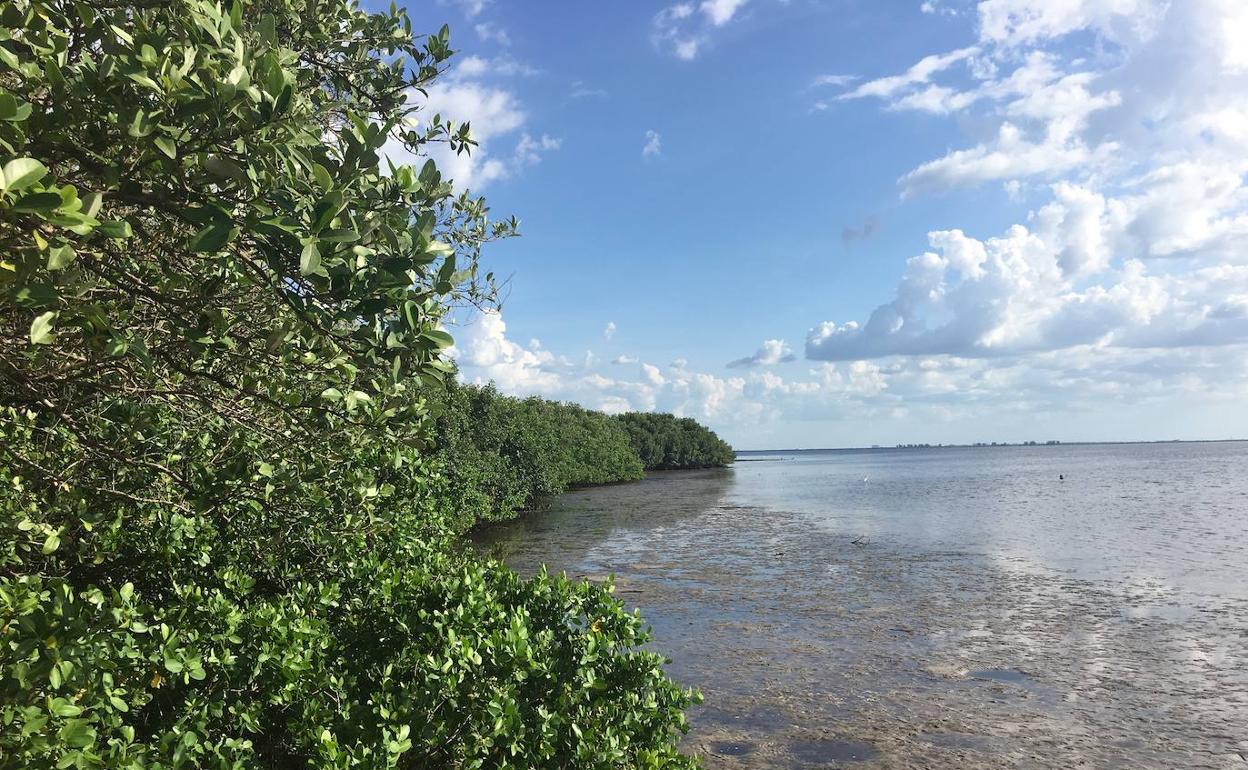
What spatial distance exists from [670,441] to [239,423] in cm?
7762

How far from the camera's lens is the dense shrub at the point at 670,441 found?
79.2 m

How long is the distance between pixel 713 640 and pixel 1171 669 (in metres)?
6.61

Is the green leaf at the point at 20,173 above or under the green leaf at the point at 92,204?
under

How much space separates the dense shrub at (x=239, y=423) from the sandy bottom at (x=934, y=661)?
13.7ft

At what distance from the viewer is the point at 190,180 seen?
2916 mm

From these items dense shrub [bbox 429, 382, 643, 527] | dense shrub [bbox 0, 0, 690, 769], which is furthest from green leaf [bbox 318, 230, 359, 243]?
dense shrub [bbox 429, 382, 643, 527]

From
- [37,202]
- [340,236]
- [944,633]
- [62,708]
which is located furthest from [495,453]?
[37,202]

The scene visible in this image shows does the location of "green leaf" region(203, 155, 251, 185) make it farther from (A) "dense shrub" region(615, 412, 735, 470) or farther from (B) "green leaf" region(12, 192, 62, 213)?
(A) "dense shrub" region(615, 412, 735, 470)

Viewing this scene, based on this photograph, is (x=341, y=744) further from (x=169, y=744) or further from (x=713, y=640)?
(x=713, y=640)

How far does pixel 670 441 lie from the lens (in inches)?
3214

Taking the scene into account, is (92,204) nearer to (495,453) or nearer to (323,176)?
(323,176)

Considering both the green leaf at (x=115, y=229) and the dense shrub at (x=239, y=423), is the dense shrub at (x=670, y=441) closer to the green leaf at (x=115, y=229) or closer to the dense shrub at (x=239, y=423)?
the dense shrub at (x=239, y=423)

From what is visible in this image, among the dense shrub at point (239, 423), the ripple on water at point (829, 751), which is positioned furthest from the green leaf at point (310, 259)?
the ripple on water at point (829, 751)

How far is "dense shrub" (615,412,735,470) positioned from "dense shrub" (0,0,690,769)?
7090cm
